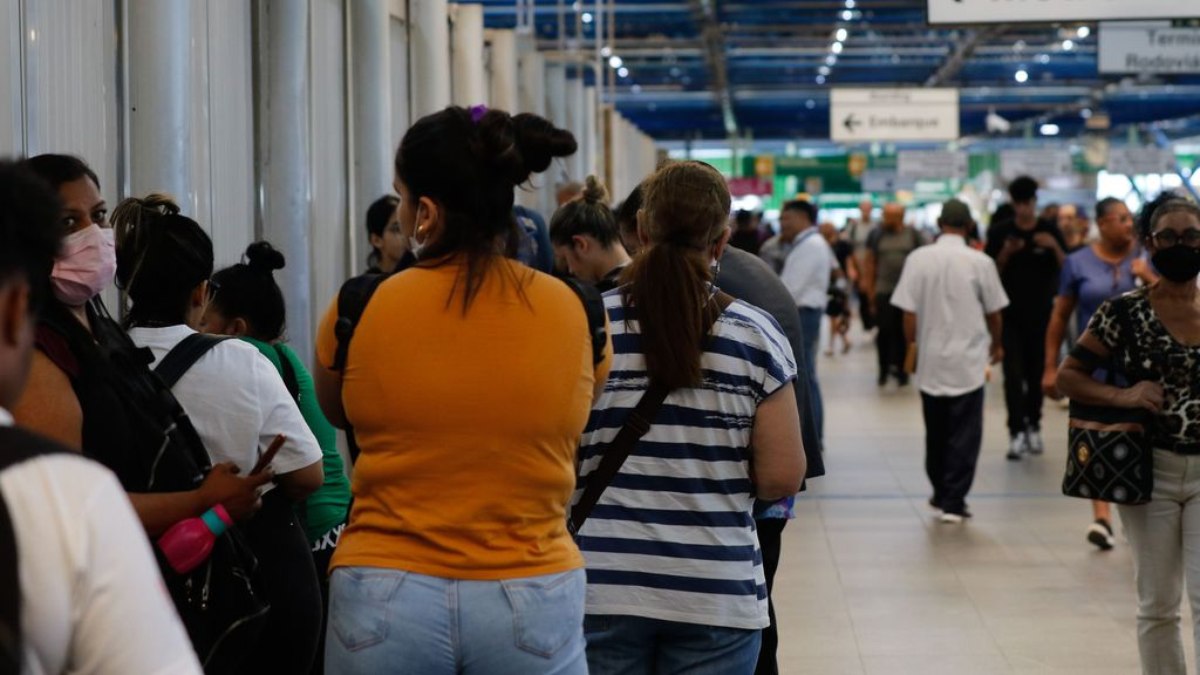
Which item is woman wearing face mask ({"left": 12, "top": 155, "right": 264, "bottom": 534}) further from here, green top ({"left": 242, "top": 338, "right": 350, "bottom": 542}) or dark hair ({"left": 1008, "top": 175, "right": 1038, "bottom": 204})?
dark hair ({"left": 1008, "top": 175, "right": 1038, "bottom": 204})

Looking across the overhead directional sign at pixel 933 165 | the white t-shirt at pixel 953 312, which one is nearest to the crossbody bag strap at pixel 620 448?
the white t-shirt at pixel 953 312

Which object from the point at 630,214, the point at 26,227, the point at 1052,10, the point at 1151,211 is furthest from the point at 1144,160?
the point at 26,227

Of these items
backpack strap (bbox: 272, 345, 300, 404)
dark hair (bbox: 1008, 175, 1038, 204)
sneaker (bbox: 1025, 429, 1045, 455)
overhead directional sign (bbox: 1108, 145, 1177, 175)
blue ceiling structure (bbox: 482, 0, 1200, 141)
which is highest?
blue ceiling structure (bbox: 482, 0, 1200, 141)

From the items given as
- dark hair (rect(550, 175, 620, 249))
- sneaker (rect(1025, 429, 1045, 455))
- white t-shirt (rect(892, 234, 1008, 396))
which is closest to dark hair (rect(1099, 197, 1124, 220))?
white t-shirt (rect(892, 234, 1008, 396))

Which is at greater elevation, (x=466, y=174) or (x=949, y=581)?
(x=466, y=174)

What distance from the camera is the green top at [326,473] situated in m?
4.01

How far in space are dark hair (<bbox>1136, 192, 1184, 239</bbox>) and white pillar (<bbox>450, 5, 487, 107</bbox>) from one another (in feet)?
24.1

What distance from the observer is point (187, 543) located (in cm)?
290

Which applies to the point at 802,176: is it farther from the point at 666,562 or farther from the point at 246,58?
the point at 666,562

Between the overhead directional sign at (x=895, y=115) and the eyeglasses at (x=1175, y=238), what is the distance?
17.8 metres

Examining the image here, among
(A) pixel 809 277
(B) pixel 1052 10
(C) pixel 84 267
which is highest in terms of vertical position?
(B) pixel 1052 10

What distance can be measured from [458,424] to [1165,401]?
290cm

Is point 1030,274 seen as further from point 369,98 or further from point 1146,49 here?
point 369,98

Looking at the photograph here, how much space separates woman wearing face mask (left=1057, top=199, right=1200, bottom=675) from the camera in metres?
4.80
